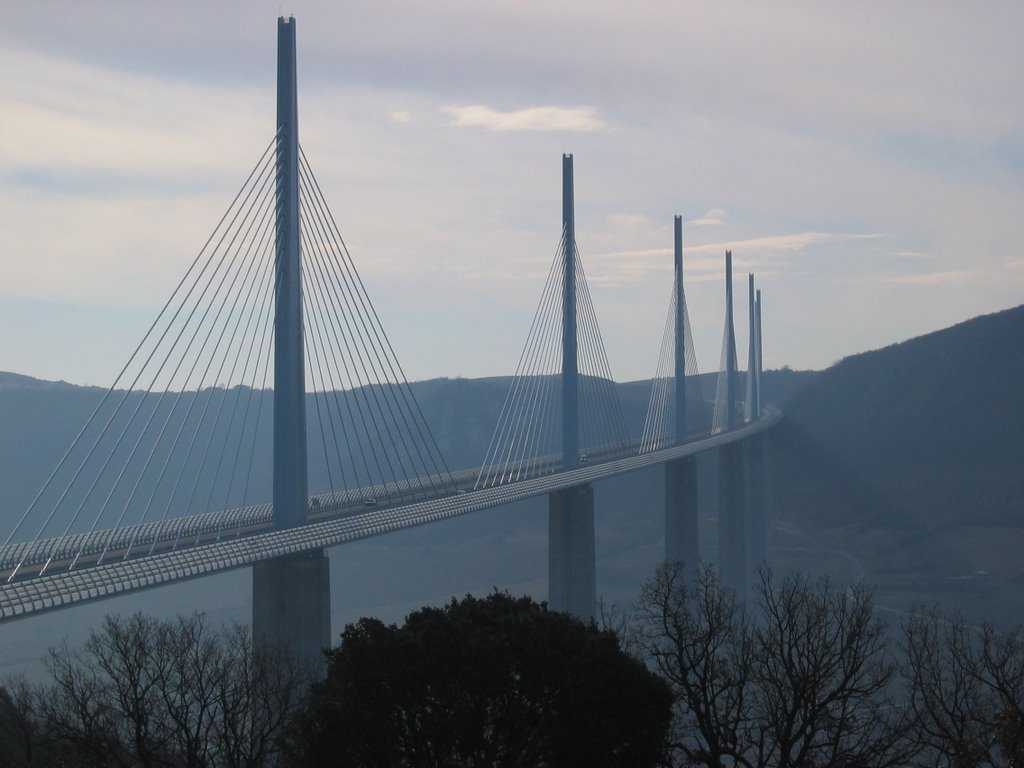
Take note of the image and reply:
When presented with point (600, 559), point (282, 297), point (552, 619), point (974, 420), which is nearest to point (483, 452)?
point (600, 559)

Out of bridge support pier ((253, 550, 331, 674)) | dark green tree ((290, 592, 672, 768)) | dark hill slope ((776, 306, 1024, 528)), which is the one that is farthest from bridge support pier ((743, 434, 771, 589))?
dark green tree ((290, 592, 672, 768))

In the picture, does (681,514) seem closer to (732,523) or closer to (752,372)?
(732,523)

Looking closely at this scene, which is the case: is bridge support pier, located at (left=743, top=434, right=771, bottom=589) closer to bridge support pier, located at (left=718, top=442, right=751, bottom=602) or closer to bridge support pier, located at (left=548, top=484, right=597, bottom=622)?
bridge support pier, located at (left=718, top=442, right=751, bottom=602)

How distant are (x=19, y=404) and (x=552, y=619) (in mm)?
49222

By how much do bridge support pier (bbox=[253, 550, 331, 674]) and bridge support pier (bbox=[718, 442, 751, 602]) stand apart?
27621mm

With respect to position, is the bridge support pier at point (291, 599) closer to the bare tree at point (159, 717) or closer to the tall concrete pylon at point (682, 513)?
the bare tree at point (159, 717)

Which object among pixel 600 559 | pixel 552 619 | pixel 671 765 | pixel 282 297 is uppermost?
pixel 282 297

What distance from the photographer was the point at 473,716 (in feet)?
32.0

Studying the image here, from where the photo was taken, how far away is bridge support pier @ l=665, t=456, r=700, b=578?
3547 cm

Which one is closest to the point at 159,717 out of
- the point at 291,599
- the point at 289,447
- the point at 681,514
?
the point at 291,599

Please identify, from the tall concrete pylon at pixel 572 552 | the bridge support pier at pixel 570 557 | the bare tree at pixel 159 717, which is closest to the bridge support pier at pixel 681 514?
the tall concrete pylon at pixel 572 552

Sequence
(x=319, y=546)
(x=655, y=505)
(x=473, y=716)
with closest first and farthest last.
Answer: (x=473, y=716) → (x=319, y=546) → (x=655, y=505)

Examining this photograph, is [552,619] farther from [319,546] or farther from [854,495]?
[854,495]

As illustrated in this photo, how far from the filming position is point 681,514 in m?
35.5
